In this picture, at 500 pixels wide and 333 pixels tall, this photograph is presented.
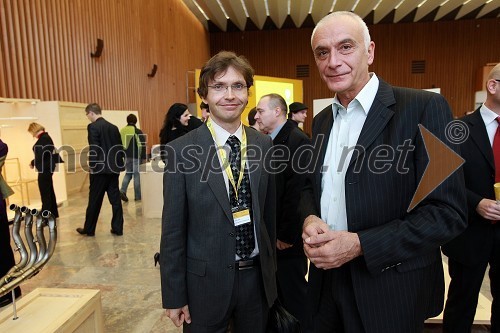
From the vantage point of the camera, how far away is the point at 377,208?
111 cm

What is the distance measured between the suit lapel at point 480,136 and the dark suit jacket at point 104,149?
410 cm

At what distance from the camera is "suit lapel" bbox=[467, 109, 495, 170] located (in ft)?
6.02

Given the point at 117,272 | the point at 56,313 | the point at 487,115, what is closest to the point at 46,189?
the point at 117,272

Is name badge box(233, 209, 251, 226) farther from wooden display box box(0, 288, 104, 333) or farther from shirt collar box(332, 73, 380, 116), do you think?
wooden display box box(0, 288, 104, 333)

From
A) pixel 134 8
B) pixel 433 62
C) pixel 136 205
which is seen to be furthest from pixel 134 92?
pixel 433 62

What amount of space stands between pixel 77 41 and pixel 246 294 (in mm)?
7574

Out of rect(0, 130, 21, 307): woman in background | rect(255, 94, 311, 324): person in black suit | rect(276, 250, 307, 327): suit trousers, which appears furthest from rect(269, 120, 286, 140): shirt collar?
rect(0, 130, 21, 307): woman in background

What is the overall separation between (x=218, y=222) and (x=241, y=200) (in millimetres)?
155

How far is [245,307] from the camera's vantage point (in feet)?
4.87

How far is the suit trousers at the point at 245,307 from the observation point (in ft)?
4.78

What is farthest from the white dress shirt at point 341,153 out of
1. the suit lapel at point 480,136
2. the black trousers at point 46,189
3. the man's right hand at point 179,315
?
the black trousers at point 46,189

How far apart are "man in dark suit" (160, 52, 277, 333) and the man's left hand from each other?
454 millimetres

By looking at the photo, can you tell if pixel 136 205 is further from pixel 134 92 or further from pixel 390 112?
pixel 390 112

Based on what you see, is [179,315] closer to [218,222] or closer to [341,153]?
[218,222]
